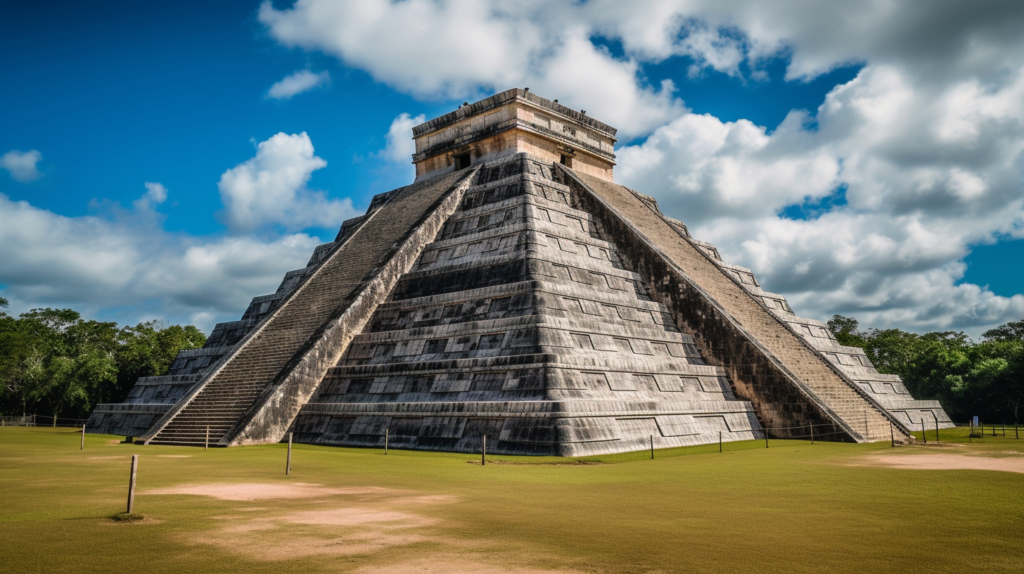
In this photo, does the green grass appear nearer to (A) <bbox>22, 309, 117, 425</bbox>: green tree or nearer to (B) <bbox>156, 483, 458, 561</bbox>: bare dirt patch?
(B) <bbox>156, 483, 458, 561</bbox>: bare dirt patch

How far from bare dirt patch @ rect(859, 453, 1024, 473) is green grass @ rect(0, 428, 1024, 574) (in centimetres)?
69

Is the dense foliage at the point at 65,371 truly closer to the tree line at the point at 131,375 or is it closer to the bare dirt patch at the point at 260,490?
the tree line at the point at 131,375

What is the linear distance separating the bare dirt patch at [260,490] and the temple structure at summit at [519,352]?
553 cm

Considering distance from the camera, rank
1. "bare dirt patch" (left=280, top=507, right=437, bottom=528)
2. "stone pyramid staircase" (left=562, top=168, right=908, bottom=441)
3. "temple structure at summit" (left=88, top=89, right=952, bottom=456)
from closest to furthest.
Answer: "bare dirt patch" (left=280, top=507, right=437, bottom=528)
"temple structure at summit" (left=88, top=89, right=952, bottom=456)
"stone pyramid staircase" (left=562, top=168, right=908, bottom=441)

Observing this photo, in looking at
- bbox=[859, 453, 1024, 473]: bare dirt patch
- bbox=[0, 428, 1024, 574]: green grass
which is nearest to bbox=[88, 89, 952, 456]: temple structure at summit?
bbox=[0, 428, 1024, 574]: green grass

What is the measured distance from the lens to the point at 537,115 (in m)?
30.0

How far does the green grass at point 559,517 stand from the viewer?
5.77 meters

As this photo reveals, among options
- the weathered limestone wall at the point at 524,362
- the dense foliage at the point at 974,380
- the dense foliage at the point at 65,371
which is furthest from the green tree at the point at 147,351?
the dense foliage at the point at 974,380

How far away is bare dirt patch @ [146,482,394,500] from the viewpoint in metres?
9.18

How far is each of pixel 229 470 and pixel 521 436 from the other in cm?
578

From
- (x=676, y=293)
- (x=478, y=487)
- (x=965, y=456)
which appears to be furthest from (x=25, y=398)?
(x=965, y=456)

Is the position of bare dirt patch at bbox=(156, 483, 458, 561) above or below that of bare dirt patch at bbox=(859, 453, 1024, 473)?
below

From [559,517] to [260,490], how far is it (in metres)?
4.39

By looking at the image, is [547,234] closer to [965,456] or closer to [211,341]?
[965,456]
